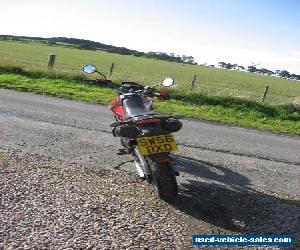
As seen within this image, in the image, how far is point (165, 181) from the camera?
17.4ft

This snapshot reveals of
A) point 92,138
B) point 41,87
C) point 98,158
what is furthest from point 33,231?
point 41,87

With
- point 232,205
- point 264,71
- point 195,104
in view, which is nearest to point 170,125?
point 232,205

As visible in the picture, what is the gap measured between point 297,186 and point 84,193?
377cm

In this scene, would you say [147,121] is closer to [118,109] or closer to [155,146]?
[155,146]

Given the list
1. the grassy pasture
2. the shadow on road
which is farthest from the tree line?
the shadow on road

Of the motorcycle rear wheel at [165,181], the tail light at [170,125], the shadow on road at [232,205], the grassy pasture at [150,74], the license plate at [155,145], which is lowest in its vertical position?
the grassy pasture at [150,74]

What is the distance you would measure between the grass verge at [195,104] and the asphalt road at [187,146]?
68.2 inches

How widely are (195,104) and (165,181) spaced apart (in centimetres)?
1193

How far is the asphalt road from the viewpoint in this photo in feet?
22.7

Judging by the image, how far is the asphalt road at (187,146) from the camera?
272 inches

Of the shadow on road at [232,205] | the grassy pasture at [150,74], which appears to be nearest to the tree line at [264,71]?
the grassy pasture at [150,74]

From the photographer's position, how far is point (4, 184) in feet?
17.2
